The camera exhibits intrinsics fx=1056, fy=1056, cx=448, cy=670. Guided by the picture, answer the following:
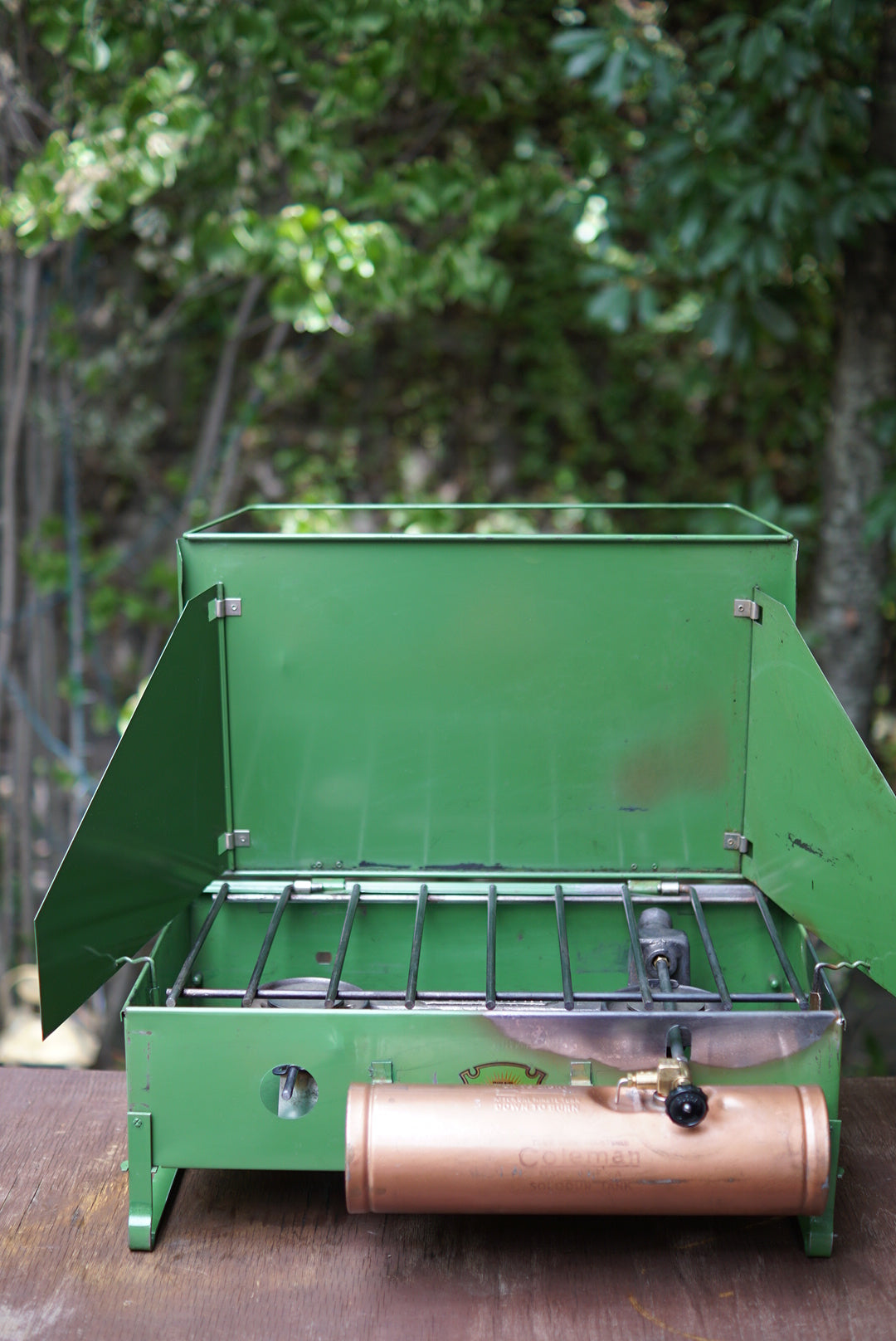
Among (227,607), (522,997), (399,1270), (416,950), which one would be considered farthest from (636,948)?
(227,607)

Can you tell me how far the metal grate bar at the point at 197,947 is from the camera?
1519 mm

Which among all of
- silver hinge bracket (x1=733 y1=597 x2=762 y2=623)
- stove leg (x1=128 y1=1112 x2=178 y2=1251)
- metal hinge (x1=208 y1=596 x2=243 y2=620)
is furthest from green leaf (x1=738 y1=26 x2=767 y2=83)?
stove leg (x1=128 y1=1112 x2=178 y2=1251)

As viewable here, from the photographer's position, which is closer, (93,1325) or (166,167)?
(93,1325)

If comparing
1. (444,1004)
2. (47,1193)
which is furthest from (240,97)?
(47,1193)

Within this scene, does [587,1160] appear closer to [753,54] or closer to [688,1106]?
[688,1106]

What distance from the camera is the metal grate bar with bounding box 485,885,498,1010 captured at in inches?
57.4

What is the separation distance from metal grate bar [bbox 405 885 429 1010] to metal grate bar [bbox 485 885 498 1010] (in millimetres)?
103

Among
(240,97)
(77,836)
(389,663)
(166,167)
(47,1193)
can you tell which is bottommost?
(47,1193)

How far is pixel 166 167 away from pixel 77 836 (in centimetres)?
184

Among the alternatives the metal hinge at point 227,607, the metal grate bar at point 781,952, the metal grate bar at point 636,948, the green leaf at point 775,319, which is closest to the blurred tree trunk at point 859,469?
the green leaf at point 775,319

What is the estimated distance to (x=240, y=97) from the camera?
2.85 metres

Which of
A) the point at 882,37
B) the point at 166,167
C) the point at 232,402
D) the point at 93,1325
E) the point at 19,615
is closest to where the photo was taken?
the point at 93,1325

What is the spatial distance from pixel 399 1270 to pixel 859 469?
2.49m

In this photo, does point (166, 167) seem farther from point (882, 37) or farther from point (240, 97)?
point (882, 37)
